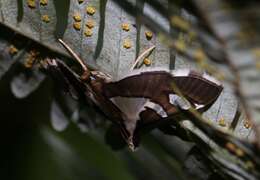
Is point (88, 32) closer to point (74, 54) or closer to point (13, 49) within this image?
point (74, 54)

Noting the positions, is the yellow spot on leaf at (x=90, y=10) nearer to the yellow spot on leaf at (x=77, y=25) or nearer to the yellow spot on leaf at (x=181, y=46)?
the yellow spot on leaf at (x=77, y=25)

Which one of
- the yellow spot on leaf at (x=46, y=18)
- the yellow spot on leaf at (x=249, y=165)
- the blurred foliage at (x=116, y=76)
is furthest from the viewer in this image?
the yellow spot on leaf at (x=46, y=18)

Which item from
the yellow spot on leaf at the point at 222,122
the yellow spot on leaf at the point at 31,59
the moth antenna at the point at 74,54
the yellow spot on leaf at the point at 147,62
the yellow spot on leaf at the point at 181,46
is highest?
the yellow spot on leaf at the point at 181,46

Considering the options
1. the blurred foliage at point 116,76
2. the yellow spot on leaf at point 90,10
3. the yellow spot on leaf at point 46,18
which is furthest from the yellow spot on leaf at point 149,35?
the yellow spot on leaf at point 46,18

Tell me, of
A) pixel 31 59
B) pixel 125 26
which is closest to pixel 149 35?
pixel 125 26

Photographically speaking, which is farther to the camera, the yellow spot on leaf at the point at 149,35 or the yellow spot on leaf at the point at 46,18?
the yellow spot on leaf at the point at 46,18

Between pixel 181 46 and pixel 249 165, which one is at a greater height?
pixel 181 46
